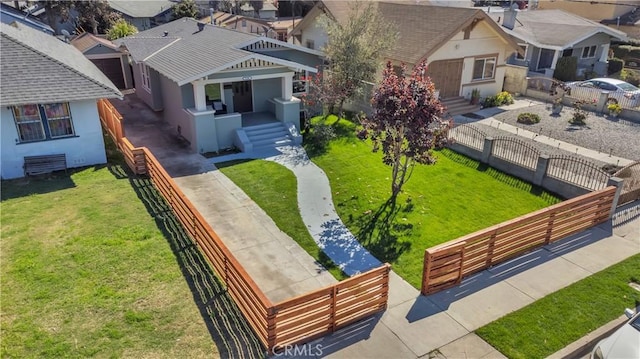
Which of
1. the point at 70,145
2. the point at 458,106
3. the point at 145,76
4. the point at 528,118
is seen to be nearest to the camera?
the point at 70,145

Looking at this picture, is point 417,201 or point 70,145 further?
point 70,145

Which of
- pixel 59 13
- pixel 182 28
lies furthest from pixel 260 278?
pixel 59 13

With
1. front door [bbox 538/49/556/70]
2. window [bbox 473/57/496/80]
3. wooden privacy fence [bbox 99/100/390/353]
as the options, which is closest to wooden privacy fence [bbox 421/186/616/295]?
wooden privacy fence [bbox 99/100/390/353]

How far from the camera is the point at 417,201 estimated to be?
14.6 meters

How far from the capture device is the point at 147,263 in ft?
35.0

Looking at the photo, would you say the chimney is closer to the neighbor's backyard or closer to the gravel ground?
the gravel ground

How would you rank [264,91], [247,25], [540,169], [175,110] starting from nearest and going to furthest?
1. [540,169]
2. [175,110]
3. [264,91]
4. [247,25]

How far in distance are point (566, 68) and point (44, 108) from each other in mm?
30909

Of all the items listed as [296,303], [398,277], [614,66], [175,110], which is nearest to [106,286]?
[296,303]

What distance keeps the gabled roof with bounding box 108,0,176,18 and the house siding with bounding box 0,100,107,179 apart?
43413 millimetres

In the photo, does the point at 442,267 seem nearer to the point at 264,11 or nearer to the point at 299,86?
the point at 299,86

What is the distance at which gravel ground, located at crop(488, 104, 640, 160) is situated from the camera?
19.2 m

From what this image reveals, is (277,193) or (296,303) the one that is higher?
(296,303)

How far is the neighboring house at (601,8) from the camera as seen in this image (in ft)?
149
